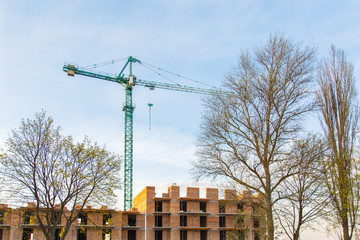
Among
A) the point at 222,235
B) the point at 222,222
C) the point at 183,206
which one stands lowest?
the point at 222,235

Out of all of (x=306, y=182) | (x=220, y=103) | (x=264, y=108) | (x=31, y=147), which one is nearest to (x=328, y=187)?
(x=306, y=182)

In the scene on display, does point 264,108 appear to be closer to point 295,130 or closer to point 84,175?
point 295,130

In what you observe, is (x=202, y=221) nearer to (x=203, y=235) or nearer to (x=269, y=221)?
(x=203, y=235)

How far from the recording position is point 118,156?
25000 millimetres

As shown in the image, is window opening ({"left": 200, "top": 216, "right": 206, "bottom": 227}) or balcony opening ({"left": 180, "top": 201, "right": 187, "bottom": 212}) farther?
window opening ({"left": 200, "top": 216, "right": 206, "bottom": 227})

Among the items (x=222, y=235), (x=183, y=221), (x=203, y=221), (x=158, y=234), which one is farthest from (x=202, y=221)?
(x=158, y=234)

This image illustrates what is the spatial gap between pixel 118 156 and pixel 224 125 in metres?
10.3

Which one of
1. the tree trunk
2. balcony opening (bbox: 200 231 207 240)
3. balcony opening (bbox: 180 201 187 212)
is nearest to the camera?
the tree trunk

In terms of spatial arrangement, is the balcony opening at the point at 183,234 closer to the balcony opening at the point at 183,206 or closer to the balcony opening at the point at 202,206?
the balcony opening at the point at 183,206

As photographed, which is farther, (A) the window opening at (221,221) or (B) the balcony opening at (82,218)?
(A) the window opening at (221,221)

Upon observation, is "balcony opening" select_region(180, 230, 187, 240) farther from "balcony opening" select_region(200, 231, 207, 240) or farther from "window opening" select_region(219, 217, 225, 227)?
"window opening" select_region(219, 217, 225, 227)

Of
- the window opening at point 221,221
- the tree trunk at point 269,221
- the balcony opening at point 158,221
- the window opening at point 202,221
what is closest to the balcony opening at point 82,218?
the balcony opening at point 158,221

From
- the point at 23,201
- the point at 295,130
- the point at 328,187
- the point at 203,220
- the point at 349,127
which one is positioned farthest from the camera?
the point at 203,220

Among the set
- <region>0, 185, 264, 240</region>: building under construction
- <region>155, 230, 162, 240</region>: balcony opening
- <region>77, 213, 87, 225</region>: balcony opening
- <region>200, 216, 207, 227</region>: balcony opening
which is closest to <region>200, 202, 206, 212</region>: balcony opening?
<region>0, 185, 264, 240</region>: building under construction
